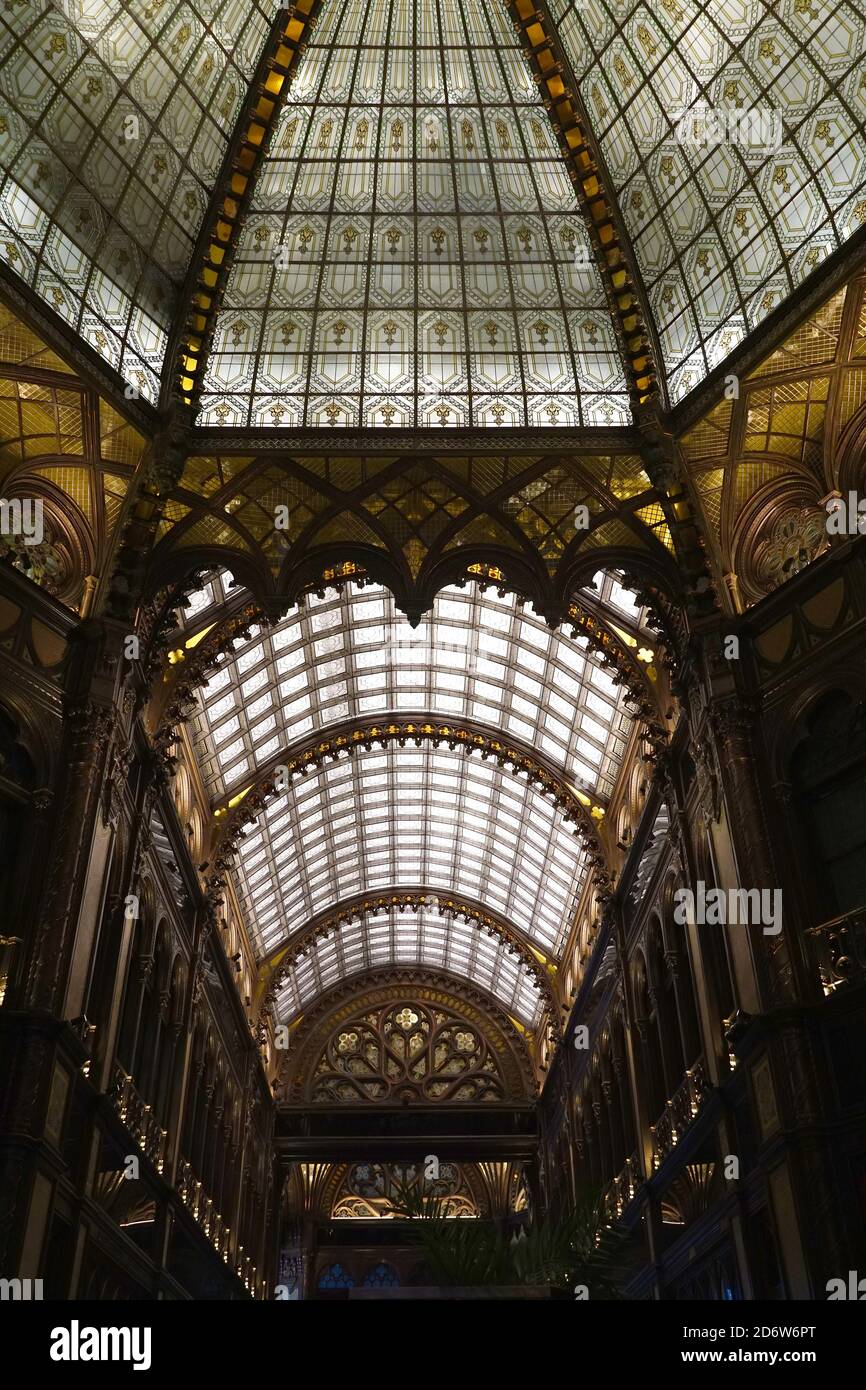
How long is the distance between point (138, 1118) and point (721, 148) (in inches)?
771

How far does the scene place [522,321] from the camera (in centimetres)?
2261

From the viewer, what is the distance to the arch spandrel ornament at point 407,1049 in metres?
44.6

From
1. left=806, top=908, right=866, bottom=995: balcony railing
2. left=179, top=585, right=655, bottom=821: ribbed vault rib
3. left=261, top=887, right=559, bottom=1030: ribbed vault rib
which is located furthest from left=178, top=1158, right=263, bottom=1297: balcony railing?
left=806, top=908, right=866, bottom=995: balcony railing

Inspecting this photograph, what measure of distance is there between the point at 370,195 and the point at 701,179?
6.41 metres

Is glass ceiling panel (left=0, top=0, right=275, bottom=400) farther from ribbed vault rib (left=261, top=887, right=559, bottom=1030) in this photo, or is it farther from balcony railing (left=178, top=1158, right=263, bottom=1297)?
ribbed vault rib (left=261, top=887, right=559, bottom=1030)

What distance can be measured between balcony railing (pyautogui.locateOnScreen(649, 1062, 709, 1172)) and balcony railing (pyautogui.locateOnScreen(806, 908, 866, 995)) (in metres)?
3.71

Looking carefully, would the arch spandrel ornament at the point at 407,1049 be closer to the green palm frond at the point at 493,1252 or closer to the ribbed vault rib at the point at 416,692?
the ribbed vault rib at the point at 416,692

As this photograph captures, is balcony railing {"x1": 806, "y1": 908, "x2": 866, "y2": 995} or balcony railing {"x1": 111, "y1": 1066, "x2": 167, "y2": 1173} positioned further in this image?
balcony railing {"x1": 111, "y1": 1066, "x2": 167, "y2": 1173}

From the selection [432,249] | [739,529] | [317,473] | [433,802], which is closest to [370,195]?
[432,249]

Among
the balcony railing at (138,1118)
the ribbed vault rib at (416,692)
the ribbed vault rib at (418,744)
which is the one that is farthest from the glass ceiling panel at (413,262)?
the ribbed vault rib at (418,744)

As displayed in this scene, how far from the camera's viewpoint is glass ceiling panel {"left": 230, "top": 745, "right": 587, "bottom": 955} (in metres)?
38.0

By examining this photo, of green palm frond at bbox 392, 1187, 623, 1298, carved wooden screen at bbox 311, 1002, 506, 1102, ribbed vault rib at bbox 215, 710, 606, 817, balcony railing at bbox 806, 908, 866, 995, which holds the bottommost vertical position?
green palm frond at bbox 392, 1187, 623, 1298

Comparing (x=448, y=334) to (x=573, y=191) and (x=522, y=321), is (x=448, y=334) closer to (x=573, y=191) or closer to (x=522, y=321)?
(x=522, y=321)

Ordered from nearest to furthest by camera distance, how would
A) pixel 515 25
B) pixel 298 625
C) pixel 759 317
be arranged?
1. pixel 759 317
2. pixel 515 25
3. pixel 298 625
